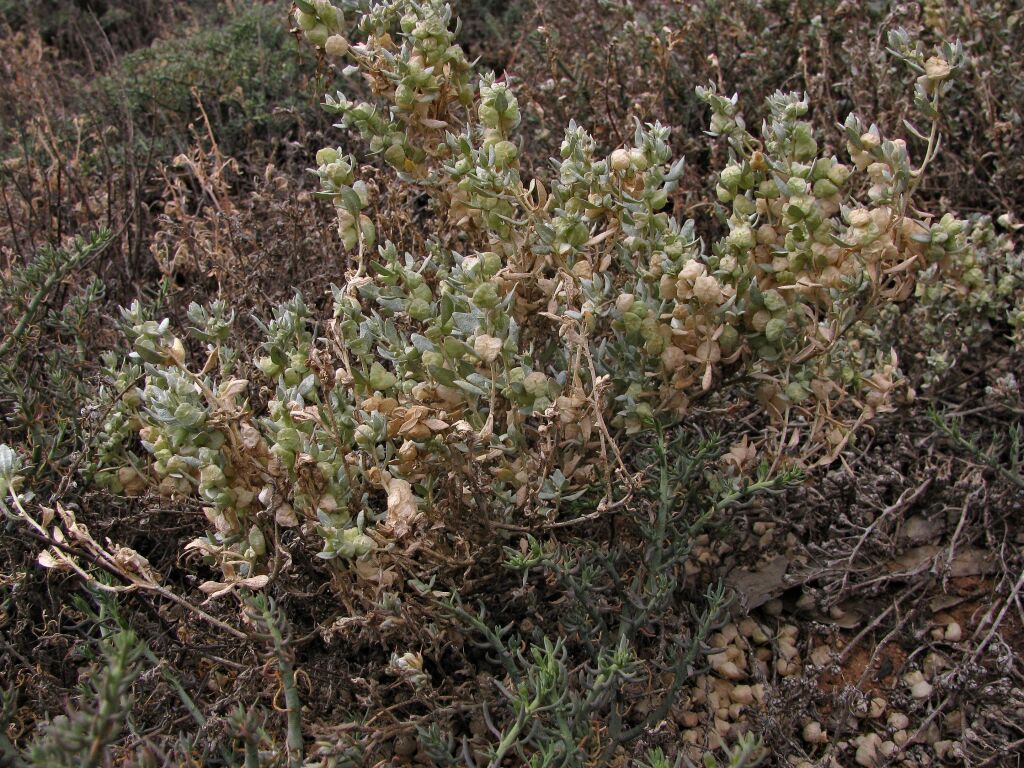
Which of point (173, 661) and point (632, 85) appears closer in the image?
point (173, 661)

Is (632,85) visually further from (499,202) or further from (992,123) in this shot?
(499,202)

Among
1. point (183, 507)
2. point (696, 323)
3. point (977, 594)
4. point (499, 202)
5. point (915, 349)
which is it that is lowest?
point (977, 594)

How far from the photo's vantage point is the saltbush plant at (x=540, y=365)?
169cm

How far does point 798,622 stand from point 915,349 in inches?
32.2

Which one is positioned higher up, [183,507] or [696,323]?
[696,323]

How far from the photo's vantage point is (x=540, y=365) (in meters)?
1.99

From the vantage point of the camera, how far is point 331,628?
1.68 m

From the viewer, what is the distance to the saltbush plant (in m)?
1.69

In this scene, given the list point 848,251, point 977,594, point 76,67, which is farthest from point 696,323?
point 76,67

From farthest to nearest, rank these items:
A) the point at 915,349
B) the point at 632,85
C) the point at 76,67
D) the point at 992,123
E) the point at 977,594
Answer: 1. the point at 76,67
2. the point at 632,85
3. the point at 992,123
4. the point at 915,349
5. the point at 977,594

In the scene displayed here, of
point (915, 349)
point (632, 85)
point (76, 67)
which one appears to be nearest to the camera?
point (915, 349)

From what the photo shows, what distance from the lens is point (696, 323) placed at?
1.76 meters

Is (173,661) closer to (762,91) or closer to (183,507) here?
(183,507)

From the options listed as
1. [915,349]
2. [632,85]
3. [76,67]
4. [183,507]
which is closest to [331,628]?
[183,507]
